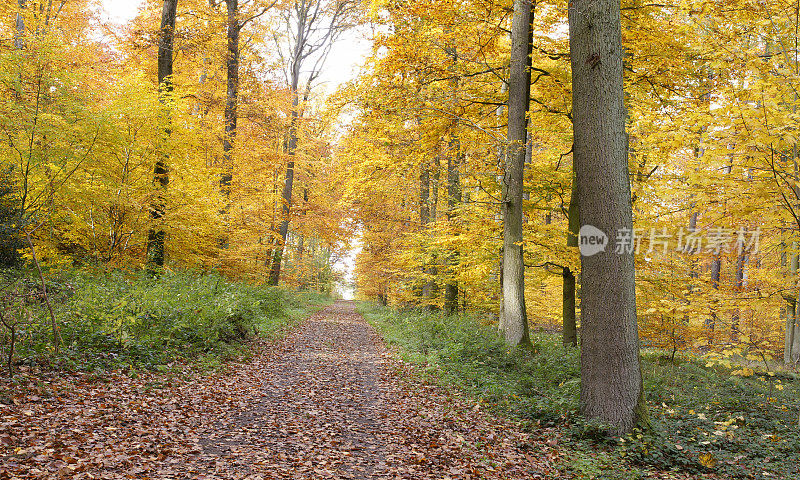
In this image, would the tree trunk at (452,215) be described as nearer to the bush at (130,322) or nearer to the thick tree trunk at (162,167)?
the bush at (130,322)

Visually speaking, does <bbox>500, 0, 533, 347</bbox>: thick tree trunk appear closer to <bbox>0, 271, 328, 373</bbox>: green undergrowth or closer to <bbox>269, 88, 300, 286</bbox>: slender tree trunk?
<bbox>0, 271, 328, 373</bbox>: green undergrowth

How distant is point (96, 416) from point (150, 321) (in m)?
3.17

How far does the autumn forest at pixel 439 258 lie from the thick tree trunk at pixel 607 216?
1.3 inches

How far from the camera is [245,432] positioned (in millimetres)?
5219

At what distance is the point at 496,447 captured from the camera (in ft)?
17.0

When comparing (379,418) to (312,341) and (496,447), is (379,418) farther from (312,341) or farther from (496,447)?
(312,341)

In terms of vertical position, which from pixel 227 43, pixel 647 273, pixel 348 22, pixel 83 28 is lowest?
pixel 647 273

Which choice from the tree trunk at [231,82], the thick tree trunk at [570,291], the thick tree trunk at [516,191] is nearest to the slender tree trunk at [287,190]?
the tree trunk at [231,82]

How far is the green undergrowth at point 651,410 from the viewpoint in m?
4.79

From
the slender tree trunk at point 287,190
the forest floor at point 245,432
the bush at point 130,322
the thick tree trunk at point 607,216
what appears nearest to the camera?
the forest floor at point 245,432

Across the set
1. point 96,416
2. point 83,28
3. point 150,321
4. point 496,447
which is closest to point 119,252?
point 150,321

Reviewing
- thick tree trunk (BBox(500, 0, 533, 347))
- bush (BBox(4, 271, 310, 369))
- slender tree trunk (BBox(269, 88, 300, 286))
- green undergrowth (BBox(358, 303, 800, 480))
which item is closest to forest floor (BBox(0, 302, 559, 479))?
green undergrowth (BBox(358, 303, 800, 480))

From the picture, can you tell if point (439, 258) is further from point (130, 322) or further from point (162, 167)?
point (130, 322)

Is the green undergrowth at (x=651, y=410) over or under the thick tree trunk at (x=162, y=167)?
under
